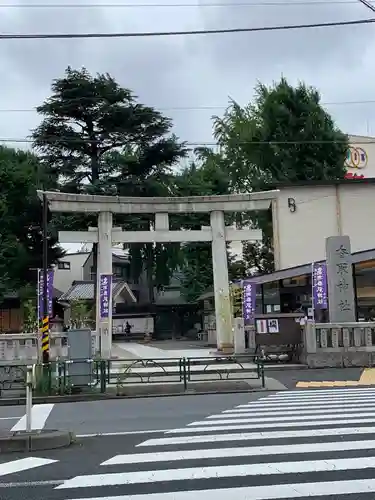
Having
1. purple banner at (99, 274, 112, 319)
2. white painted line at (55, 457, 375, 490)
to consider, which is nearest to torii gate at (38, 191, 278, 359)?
purple banner at (99, 274, 112, 319)

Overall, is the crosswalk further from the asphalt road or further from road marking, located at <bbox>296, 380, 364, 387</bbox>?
road marking, located at <bbox>296, 380, 364, 387</bbox>

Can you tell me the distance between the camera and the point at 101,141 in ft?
140

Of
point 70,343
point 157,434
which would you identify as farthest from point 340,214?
point 157,434

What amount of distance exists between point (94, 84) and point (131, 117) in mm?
3460

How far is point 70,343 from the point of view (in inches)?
632

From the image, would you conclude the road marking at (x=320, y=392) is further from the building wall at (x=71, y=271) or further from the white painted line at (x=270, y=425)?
the building wall at (x=71, y=271)

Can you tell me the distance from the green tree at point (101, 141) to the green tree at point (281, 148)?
6.09 meters

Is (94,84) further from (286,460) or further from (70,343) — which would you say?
(286,460)

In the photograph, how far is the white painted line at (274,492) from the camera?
19.2 ft

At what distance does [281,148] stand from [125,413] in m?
35.0

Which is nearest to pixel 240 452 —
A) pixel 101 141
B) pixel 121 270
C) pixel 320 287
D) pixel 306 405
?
pixel 306 405

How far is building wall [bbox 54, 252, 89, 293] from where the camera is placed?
6419 centimetres

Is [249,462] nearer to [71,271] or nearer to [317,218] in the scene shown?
[317,218]

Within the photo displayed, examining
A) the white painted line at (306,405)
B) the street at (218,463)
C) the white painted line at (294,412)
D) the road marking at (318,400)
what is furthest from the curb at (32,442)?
the road marking at (318,400)
